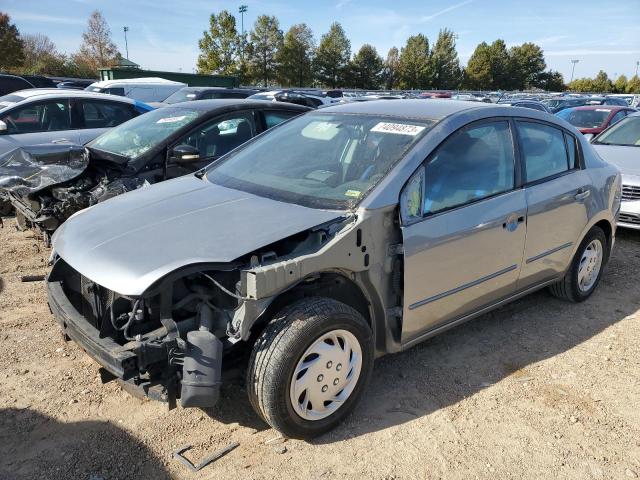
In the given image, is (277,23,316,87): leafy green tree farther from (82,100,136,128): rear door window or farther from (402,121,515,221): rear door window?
(402,121,515,221): rear door window

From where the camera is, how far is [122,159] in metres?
5.05

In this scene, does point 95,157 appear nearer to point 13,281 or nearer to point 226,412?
point 13,281

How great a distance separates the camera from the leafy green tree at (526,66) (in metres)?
80.8

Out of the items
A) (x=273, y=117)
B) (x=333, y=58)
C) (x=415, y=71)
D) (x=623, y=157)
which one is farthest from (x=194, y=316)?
(x=415, y=71)

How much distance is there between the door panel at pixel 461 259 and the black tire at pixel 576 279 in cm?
97

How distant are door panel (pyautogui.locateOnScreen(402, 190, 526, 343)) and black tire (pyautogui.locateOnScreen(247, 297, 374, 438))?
0.49 m

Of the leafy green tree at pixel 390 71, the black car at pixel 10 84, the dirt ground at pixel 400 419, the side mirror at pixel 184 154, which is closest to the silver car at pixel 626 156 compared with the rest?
the dirt ground at pixel 400 419

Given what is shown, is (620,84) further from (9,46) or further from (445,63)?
(9,46)

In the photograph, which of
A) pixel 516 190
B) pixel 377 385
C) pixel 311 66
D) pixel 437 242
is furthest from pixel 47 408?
pixel 311 66

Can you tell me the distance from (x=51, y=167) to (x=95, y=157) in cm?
50

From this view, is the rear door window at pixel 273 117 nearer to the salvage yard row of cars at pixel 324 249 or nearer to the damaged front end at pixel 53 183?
the damaged front end at pixel 53 183

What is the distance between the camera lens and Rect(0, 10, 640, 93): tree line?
49.9 meters

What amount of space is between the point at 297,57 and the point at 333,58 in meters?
7.35

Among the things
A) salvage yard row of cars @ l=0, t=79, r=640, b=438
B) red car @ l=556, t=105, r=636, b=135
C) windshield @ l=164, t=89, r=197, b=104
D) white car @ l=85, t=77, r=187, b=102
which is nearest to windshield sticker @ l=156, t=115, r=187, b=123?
salvage yard row of cars @ l=0, t=79, r=640, b=438
